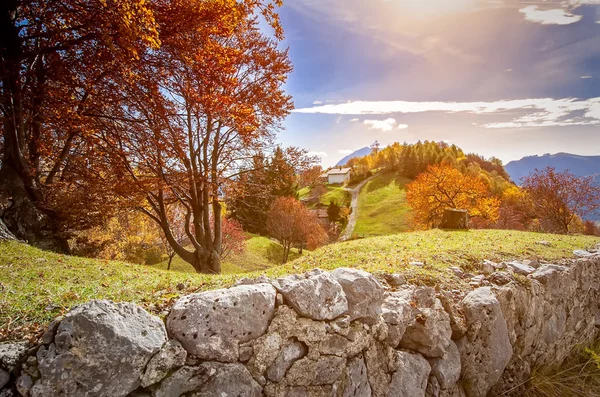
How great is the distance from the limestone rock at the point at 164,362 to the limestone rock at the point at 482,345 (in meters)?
3.99

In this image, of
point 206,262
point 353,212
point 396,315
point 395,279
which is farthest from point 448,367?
point 353,212

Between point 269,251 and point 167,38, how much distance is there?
30640mm

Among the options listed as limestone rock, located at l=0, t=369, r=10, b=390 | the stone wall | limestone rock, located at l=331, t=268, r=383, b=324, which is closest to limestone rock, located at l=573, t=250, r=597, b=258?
the stone wall

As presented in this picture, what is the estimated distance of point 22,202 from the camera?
820 cm

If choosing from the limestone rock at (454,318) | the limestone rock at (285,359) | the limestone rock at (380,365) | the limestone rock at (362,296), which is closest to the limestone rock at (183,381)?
the limestone rock at (285,359)

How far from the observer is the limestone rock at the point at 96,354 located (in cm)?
215

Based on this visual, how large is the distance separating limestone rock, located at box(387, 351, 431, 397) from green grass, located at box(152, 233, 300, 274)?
21.0 meters

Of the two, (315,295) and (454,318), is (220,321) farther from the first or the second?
(454,318)

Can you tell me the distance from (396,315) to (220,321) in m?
2.35

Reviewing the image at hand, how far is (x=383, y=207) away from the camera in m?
60.8

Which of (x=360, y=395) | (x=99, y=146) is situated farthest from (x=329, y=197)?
(x=360, y=395)

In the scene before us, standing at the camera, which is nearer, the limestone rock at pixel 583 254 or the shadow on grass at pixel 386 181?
the limestone rock at pixel 583 254

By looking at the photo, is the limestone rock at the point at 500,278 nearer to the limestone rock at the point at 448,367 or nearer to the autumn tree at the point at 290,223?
the limestone rock at the point at 448,367

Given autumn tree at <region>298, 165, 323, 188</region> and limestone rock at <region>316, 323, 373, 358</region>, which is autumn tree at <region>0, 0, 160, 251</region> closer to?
autumn tree at <region>298, 165, 323, 188</region>
